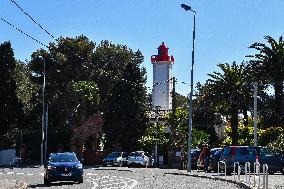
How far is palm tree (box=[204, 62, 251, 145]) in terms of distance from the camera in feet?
187

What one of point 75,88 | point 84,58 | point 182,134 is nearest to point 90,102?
point 75,88

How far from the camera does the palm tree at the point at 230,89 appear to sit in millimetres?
56969

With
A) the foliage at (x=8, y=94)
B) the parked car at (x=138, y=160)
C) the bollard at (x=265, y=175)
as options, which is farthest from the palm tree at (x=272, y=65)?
the bollard at (x=265, y=175)

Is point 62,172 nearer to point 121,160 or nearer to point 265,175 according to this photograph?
point 265,175

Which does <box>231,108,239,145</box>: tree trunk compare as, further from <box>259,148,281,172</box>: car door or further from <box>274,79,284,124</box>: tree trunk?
<box>259,148,281,172</box>: car door

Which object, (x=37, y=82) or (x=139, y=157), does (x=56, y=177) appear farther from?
(x=37, y=82)

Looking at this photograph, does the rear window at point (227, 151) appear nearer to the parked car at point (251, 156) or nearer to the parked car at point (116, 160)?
the parked car at point (251, 156)

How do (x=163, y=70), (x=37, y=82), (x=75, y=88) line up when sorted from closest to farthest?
(x=75, y=88) → (x=37, y=82) → (x=163, y=70)

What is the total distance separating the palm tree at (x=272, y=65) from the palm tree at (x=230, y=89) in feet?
10.3

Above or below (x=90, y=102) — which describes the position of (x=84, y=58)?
above

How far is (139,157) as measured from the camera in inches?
2158

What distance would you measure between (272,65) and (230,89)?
5.80m

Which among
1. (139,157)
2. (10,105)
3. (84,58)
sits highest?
(84,58)

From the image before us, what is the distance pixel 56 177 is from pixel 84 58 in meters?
50.1
